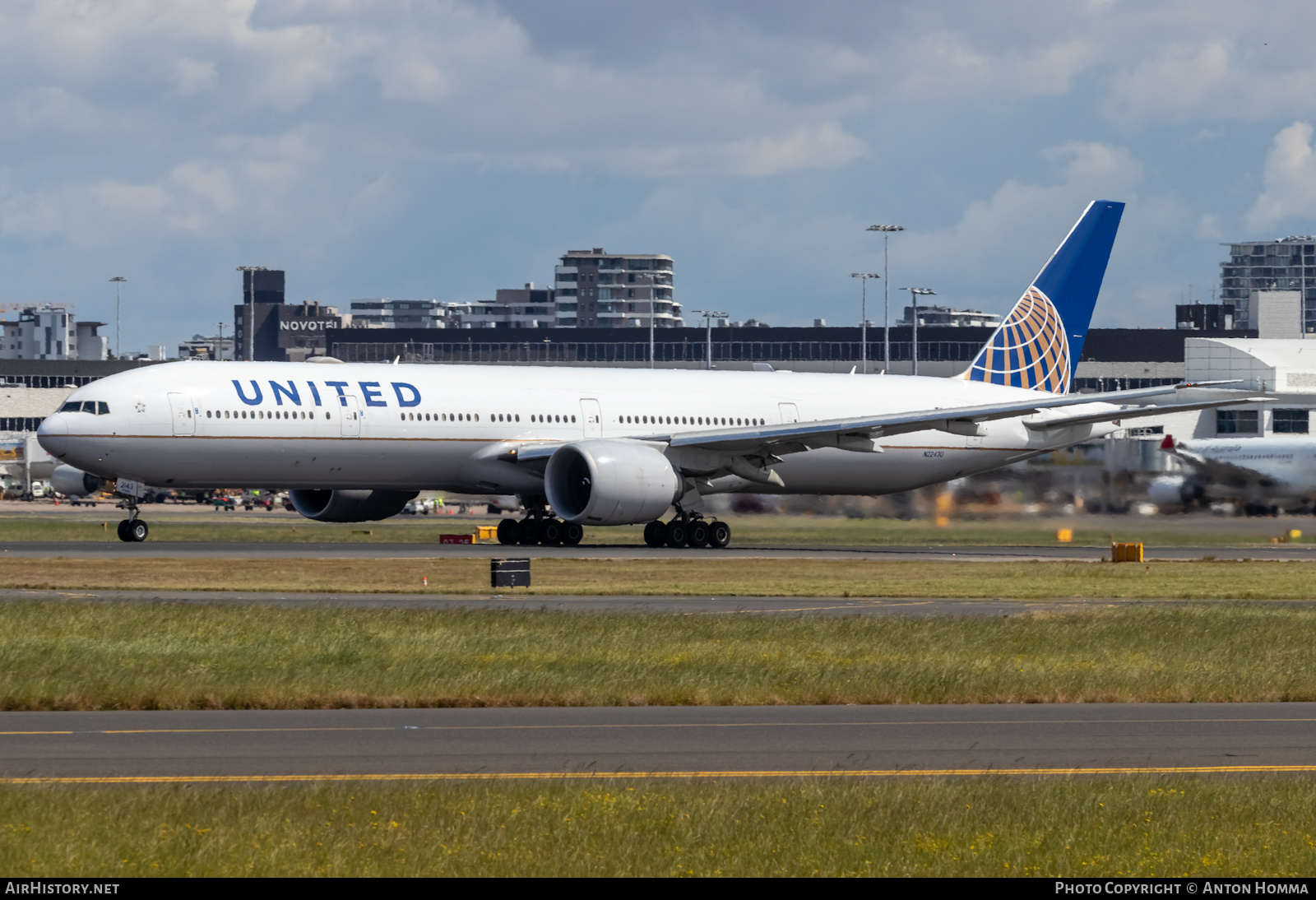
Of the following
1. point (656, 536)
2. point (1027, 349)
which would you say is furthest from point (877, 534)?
point (1027, 349)

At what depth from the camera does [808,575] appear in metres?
39.2

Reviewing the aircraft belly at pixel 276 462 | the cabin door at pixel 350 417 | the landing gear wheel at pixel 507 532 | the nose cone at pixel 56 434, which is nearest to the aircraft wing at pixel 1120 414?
the landing gear wheel at pixel 507 532

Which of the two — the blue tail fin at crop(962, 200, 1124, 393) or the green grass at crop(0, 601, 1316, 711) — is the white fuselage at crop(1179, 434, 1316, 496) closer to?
the blue tail fin at crop(962, 200, 1124, 393)

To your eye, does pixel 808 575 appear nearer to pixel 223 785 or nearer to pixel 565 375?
pixel 565 375

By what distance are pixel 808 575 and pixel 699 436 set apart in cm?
924

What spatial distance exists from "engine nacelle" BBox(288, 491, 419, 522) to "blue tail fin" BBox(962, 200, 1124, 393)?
20.3m

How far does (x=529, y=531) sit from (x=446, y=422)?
14.1 ft

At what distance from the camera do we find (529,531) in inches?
1917

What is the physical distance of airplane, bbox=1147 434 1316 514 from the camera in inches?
2169

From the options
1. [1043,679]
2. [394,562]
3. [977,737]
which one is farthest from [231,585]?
[977,737]

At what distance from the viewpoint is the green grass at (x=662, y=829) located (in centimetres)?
1010

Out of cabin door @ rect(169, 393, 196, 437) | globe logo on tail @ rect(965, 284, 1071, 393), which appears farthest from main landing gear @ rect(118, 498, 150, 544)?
globe logo on tail @ rect(965, 284, 1071, 393)

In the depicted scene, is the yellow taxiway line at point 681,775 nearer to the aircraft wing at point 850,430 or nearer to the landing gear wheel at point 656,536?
the aircraft wing at point 850,430

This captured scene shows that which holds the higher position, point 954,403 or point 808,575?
point 954,403
